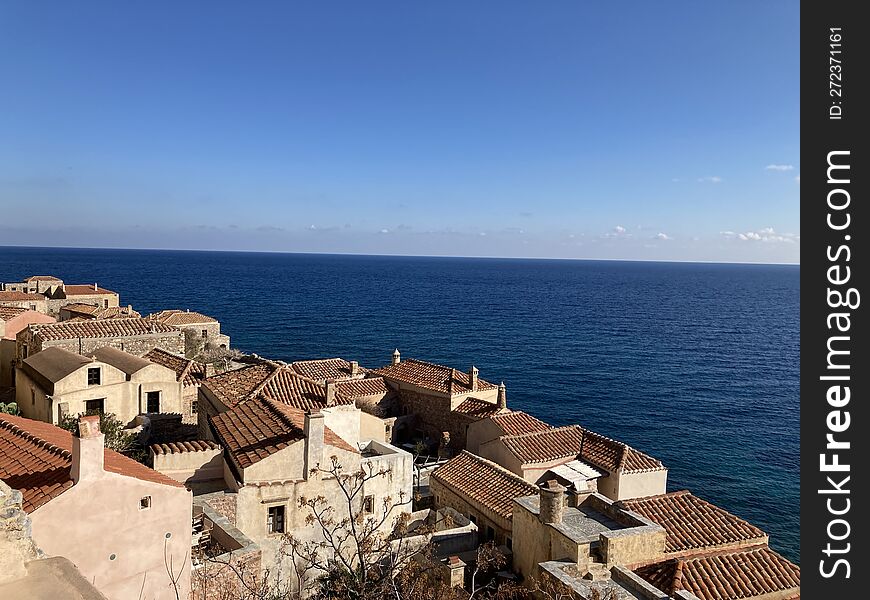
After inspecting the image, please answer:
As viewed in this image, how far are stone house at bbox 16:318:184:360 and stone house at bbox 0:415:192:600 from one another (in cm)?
1639

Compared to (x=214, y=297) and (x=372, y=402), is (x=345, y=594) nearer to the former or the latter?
(x=372, y=402)

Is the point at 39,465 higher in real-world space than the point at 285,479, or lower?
higher

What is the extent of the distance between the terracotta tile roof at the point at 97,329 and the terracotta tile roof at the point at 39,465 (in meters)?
13.6

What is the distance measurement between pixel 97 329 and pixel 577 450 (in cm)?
2287

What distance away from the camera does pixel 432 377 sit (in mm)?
34156

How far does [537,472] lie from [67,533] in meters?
17.4

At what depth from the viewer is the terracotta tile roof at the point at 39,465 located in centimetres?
1147

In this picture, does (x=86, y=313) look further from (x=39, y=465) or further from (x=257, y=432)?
(x=39, y=465)

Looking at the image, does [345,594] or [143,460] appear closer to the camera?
[345,594]

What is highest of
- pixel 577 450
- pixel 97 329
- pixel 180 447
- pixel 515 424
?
pixel 97 329

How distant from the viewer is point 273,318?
104375mm

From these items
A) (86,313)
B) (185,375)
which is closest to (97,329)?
(185,375)

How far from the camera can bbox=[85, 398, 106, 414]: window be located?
2242 centimetres
